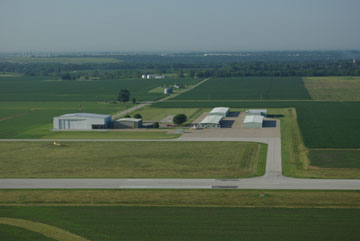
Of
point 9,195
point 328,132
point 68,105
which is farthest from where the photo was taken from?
point 68,105

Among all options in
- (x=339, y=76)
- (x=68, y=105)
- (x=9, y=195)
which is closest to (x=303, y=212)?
(x=9, y=195)

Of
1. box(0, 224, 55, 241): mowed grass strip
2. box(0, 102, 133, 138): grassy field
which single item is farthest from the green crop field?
box(0, 224, 55, 241): mowed grass strip

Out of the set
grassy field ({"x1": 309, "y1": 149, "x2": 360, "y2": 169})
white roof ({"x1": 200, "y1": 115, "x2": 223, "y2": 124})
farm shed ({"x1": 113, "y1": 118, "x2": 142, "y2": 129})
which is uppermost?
grassy field ({"x1": 309, "y1": 149, "x2": 360, "y2": 169})

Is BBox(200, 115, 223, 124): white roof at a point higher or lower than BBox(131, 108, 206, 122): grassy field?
higher

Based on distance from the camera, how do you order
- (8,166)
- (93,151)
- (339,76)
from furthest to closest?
1. (339,76)
2. (93,151)
3. (8,166)

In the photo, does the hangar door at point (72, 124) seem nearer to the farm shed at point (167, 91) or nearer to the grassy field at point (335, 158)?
the grassy field at point (335, 158)

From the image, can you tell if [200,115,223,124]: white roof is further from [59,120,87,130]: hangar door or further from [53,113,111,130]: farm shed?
[59,120,87,130]: hangar door

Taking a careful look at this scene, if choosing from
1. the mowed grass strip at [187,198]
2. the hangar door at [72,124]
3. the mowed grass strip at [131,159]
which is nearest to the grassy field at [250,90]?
the hangar door at [72,124]

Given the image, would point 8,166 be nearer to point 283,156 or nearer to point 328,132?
point 283,156
